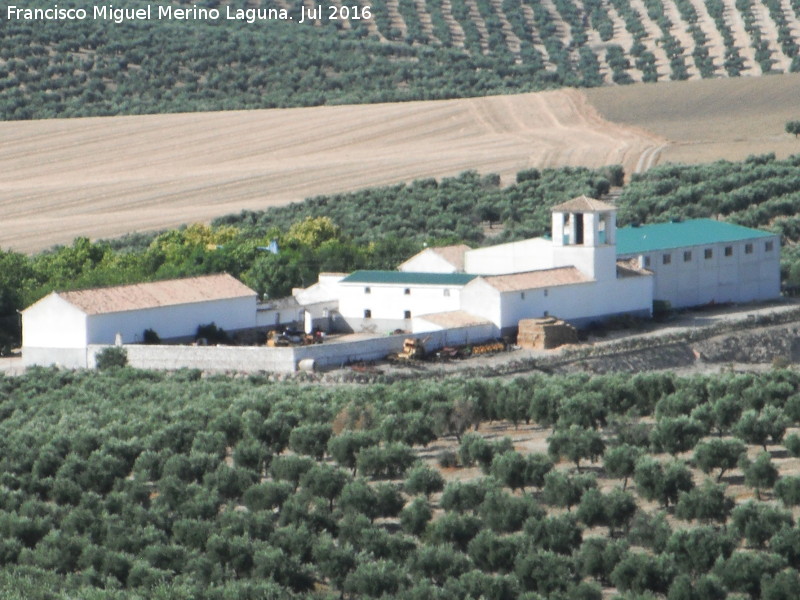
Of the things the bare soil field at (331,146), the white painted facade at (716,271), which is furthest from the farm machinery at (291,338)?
the bare soil field at (331,146)

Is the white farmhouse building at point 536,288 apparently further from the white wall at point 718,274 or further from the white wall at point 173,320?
the white wall at point 173,320

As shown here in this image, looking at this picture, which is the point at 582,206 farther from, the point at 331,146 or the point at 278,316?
the point at 331,146

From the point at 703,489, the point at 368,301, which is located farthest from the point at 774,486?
the point at 368,301

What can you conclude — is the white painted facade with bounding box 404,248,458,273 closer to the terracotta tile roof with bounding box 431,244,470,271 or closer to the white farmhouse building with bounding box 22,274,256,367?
the terracotta tile roof with bounding box 431,244,470,271

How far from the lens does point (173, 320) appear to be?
2058 inches

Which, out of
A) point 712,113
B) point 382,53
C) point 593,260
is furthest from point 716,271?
point 382,53

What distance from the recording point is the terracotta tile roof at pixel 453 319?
2047 inches

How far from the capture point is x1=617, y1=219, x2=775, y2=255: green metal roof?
59006 millimetres

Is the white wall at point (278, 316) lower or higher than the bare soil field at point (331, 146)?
lower

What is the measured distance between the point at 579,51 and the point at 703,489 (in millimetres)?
105680

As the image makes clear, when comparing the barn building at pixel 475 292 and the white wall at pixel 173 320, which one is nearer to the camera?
the white wall at pixel 173 320

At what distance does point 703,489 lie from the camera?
33.8 metres

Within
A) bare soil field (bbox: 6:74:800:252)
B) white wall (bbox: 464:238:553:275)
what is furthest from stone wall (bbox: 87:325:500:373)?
bare soil field (bbox: 6:74:800:252)

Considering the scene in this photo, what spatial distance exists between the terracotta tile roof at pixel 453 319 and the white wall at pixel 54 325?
9.27 m
